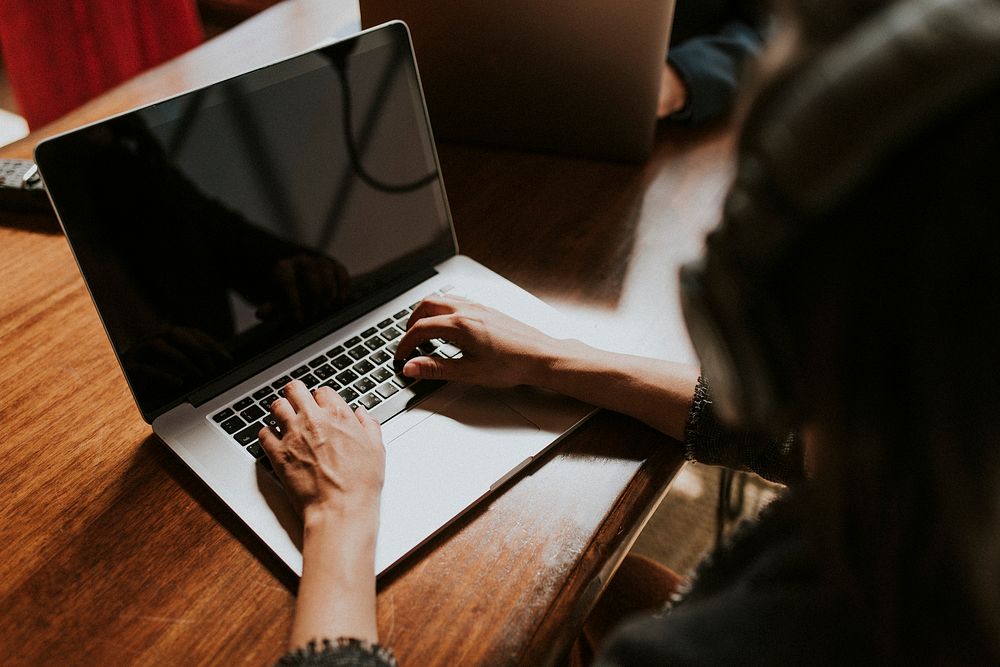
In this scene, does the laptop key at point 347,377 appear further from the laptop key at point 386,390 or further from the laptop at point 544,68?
the laptop at point 544,68

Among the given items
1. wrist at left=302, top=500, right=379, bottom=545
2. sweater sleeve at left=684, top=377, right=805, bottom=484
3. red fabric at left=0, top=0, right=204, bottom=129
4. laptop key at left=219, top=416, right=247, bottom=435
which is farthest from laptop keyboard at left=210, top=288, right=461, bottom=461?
red fabric at left=0, top=0, right=204, bottom=129

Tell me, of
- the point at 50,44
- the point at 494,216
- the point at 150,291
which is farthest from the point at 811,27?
the point at 50,44

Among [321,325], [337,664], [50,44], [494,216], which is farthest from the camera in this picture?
[50,44]

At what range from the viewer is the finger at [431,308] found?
730mm

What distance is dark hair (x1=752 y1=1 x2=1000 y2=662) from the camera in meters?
0.25

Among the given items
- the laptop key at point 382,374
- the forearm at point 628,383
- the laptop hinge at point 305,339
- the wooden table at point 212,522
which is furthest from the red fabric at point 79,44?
the forearm at point 628,383

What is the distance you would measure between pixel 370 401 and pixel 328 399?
44 millimetres

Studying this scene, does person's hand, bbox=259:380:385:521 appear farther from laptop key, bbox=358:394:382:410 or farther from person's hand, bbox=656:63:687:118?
person's hand, bbox=656:63:687:118

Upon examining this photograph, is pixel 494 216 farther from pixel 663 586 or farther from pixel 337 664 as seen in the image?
pixel 337 664

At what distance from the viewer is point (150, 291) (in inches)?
24.9

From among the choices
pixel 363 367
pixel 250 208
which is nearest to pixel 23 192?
pixel 250 208

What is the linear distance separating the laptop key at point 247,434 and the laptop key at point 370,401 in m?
0.09

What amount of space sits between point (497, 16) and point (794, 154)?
0.83m

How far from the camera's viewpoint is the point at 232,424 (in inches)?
26.1
